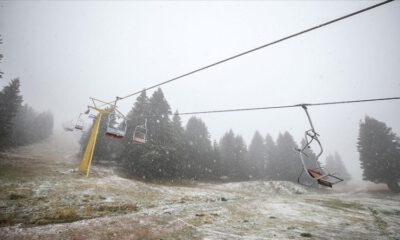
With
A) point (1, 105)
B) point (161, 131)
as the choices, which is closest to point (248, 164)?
point (161, 131)

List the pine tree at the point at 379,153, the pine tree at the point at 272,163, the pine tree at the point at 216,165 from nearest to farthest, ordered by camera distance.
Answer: the pine tree at the point at 379,153, the pine tree at the point at 216,165, the pine tree at the point at 272,163

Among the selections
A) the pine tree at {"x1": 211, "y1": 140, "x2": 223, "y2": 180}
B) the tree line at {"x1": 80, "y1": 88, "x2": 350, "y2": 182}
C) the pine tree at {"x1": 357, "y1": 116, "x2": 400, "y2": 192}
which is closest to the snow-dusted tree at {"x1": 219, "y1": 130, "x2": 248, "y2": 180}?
the tree line at {"x1": 80, "y1": 88, "x2": 350, "y2": 182}

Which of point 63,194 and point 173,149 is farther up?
point 173,149

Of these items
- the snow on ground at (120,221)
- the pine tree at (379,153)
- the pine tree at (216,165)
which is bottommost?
the snow on ground at (120,221)

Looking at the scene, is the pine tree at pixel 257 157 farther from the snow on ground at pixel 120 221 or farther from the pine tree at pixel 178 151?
the snow on ground at pixel 120 221

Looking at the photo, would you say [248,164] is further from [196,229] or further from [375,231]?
[196,229]

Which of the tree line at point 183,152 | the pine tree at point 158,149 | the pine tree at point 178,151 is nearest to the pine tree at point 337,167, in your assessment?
the tree line at point 183,152

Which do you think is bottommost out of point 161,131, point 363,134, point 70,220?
point 70,220

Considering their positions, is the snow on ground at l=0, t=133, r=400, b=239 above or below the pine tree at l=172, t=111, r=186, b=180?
below

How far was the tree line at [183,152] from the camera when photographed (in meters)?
31.0

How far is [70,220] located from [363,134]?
5245cm

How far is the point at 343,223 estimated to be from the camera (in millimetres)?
11852

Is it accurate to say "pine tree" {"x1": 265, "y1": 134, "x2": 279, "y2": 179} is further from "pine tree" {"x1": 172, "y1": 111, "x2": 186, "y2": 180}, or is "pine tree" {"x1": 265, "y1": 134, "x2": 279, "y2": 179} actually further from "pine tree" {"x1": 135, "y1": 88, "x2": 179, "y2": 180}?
"pine tree" {"x1": 135, "y1": 88, "x2": 179, "y2": 180}

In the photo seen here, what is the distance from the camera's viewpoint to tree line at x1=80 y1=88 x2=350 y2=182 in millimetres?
31000
